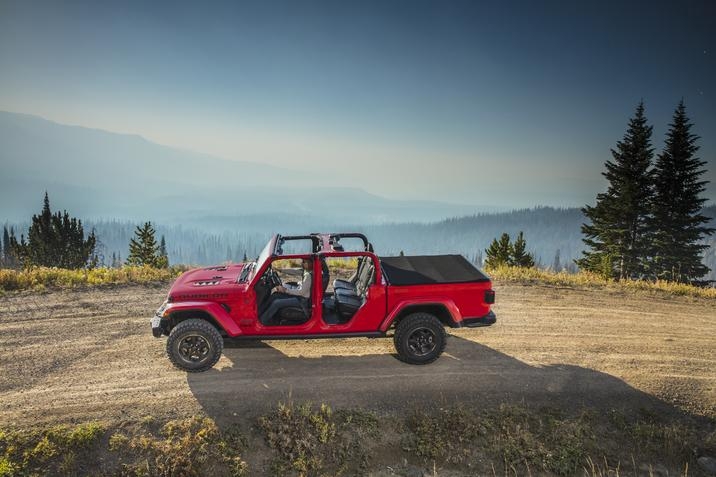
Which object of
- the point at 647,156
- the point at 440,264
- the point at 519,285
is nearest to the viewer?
the point at 440,264

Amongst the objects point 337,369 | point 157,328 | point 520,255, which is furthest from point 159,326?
point 520,255

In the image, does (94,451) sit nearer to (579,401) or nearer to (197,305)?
(197,305)

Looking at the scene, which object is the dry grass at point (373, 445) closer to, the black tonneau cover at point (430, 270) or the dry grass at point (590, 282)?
the black tonneau cover at point (430, 270)

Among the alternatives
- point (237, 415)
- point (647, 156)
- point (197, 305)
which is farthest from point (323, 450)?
point (647, 156)

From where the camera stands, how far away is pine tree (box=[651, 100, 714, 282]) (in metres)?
33.0

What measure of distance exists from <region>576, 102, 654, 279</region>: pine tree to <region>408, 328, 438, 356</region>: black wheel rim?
103 ft

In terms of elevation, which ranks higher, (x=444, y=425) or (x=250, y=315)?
(x=250, y=315)

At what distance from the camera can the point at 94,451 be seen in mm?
5266

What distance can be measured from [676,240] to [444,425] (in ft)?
125

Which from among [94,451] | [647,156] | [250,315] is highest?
[647,156]

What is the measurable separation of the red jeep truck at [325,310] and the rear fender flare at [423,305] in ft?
0.06

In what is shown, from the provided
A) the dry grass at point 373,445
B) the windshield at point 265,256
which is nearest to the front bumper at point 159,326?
the dry grass at point 373,445

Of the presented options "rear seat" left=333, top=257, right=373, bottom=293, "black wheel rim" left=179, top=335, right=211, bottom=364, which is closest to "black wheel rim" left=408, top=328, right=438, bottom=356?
"rear seat" left=333, top=257, right=373, bottom=293

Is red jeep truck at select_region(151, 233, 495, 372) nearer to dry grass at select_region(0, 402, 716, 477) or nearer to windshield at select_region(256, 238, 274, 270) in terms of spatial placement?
windshield at select_region(256, 238, 274, 270)
